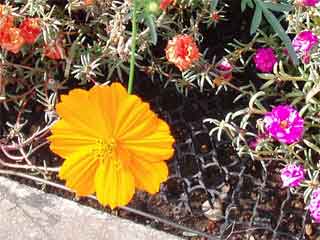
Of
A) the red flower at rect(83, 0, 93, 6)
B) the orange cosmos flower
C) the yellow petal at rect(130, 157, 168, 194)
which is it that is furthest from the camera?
the red flower at rect(83, 0, 93, 6)

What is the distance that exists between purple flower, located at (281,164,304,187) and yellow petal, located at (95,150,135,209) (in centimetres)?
54

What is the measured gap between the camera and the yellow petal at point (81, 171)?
196 centimetres

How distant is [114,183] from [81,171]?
0.27 feet

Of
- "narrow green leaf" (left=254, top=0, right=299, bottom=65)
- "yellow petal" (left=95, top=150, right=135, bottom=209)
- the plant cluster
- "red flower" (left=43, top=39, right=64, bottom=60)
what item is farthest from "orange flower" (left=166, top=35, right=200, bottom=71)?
"yellow petal" (left=95, top=150, right=135, bottom=209)

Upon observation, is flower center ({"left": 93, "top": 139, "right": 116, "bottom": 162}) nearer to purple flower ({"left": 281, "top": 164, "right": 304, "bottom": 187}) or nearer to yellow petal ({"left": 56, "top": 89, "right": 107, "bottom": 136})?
yellow petal ({"left": 56, "top": 89, "right": 107, "bottom": 136})

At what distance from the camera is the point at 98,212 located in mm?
2561

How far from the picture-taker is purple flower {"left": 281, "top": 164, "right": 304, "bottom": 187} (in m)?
2.33

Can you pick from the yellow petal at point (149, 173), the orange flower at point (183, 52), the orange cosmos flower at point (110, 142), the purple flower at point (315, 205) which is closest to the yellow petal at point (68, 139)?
the orange cosmos flower at point (110, 142)

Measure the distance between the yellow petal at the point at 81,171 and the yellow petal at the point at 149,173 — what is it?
0.10 m

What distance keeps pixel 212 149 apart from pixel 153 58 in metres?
0.34

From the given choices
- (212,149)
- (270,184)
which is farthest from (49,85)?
(270,184)

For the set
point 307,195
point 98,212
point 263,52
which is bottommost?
point 98,212

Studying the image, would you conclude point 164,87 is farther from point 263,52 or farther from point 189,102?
point 263,52

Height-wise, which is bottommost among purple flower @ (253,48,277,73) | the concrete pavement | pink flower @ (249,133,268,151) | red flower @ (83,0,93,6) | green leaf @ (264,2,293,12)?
the concrete pavement
